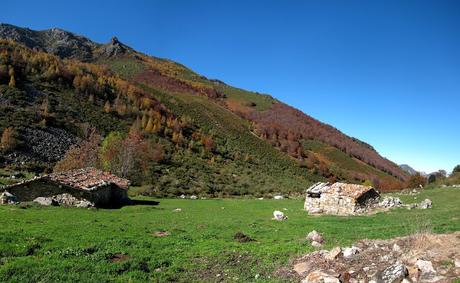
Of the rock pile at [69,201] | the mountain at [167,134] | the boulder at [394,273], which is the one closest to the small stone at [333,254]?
the boulder at [394,273]

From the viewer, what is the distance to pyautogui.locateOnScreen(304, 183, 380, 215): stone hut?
37.4 metres

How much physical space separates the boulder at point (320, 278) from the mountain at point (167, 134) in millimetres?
47636

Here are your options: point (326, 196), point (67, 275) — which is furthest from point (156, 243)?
point (326, 196)

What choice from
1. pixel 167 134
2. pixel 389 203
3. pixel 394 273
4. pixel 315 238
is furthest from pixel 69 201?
pixel 167 134

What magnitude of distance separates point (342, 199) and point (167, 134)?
71073 mm

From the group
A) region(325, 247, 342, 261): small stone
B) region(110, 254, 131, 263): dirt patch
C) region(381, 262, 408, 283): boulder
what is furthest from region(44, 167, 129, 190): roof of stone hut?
region(381, 262, 408, 283): boulder

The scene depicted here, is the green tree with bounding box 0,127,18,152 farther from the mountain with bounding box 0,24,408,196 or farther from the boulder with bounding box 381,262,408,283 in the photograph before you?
the boulder with bounding box 381,262,408,283

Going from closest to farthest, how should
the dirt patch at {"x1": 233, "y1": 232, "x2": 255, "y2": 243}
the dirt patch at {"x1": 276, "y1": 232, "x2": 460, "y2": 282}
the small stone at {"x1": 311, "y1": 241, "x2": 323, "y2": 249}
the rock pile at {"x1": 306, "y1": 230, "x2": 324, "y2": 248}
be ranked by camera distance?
the dirt patch at {"x1": 276, "y1": 232, "x2": 460, "y2": 282} < the small stone at {"x1": 311, "y1": 241, "x2": 323, "y2": 249} < the rock pile at {"x1": 306, "y1": 230, "x2": 324, "y2": 248} < the dirt patch at {"x1": 233, "y1": 232, "x2": 255, "y2": 243}

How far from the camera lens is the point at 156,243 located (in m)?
20.3

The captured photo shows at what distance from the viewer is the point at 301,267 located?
15.0 metres

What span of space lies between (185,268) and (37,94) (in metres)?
84.4

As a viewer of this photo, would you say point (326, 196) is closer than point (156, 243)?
No

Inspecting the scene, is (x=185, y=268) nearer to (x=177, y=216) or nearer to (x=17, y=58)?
(x=177, y=216)

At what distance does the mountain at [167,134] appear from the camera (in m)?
72.7
